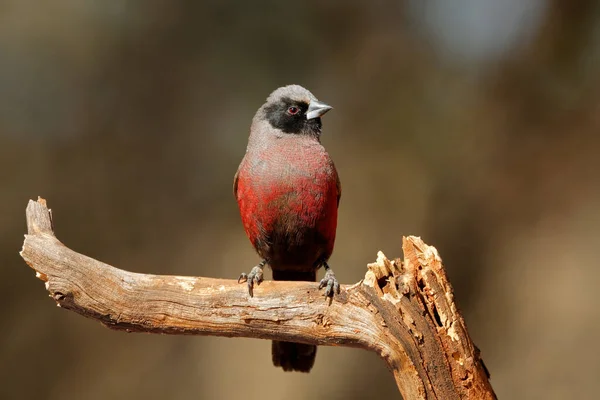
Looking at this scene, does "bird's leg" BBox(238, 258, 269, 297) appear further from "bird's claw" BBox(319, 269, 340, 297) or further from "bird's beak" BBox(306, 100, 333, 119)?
"bird's beak" BBox(306, 100, 333, 119)

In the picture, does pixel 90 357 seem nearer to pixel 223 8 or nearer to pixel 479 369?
pixel 223 8

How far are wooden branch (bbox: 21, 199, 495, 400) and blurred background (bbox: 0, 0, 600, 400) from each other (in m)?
4.01

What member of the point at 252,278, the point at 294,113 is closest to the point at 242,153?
the point at 294,113

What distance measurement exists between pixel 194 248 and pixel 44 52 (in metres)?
2.95

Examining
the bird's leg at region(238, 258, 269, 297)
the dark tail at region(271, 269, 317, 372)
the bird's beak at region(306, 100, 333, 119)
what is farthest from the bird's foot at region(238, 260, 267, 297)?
the bird's beak at region(306, 100, 333, 119)

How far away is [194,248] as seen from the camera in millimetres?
8258

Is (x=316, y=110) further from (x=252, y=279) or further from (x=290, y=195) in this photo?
(x=252, y=279)

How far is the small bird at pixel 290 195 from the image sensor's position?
14.2 ft

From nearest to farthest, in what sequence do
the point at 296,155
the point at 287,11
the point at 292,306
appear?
the point at 292,306
the point at 296,155
the point at 287,11

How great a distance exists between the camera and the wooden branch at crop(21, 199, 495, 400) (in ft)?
11.3

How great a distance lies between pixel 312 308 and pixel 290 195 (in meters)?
0.87

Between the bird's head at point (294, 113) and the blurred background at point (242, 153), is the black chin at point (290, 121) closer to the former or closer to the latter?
the bird's head at point (294, 113)

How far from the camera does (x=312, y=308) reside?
374 centimetres

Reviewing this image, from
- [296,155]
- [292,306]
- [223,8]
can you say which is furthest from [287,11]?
[292,306]
